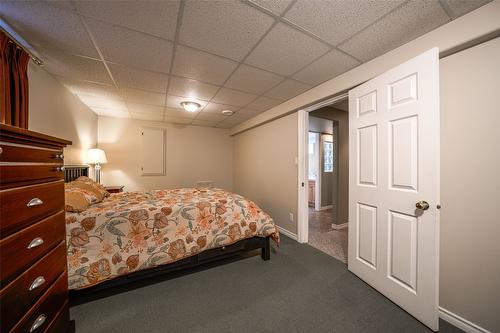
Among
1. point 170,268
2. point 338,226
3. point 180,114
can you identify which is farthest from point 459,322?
point 180,114

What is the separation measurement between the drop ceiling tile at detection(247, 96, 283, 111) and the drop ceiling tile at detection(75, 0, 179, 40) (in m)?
1.64

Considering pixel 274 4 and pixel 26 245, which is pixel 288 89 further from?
pixel 26 245

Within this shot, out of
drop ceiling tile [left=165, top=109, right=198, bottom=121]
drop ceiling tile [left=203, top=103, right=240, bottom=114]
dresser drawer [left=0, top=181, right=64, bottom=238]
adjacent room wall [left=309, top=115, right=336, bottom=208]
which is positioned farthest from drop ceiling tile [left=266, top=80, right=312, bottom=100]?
dresser drawer [left=0, top=181, right=64, bottom=238]

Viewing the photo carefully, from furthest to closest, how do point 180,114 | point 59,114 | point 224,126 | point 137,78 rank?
point 224,126 → point 180,114 → point 59,114 → point 137,78

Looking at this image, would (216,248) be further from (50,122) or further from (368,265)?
(50,122)

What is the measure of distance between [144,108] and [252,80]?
222 centimetres

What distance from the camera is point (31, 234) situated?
84cm

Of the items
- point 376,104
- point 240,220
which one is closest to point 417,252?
point 376,104

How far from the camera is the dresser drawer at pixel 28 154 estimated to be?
0.73m

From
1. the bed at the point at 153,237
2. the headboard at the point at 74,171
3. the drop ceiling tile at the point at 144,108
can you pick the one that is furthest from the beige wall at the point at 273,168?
the headboard at the point at 74,171

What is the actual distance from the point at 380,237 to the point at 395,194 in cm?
43

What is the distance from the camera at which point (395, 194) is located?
1.48 m

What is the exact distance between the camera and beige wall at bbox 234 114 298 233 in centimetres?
291

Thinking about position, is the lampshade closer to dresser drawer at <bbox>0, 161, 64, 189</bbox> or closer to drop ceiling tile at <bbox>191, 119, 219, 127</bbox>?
drop ceiling tile at <bbox>191, 119, 219, 127</bbox>
